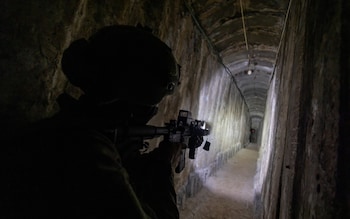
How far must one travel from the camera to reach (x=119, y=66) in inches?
44.1

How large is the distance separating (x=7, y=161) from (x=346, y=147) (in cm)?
140

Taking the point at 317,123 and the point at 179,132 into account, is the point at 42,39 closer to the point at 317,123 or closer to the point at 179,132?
the point at 179,132

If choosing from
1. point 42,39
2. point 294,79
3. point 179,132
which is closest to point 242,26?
point 294,79

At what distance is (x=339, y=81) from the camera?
3.14 feet

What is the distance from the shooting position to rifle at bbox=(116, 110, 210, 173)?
58.2 inches

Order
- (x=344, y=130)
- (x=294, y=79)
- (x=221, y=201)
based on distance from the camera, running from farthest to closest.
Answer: (x=221, y=201)
(x=294, y=79)
(x=344, y=130)

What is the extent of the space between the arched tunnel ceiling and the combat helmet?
295 cm

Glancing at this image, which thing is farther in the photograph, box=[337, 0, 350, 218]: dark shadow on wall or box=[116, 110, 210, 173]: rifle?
box=[116, 110, 210, 173]: rifle

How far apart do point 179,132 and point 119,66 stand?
125 cm

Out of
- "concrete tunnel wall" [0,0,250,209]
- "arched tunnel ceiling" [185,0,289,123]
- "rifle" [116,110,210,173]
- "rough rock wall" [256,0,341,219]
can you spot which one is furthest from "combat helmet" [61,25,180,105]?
"arched tunnel ceiling" [185,0,289,123]

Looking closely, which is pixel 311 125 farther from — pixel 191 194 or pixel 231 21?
pixel 191 194

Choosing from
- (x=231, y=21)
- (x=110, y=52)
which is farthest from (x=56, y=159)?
(x=231, y=21)

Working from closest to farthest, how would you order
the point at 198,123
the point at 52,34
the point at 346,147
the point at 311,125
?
the point at 346,147 → the point at 311,125 → the point at 52,34 → the point at 198,123

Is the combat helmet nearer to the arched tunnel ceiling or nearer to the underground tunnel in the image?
the underground tunnel
